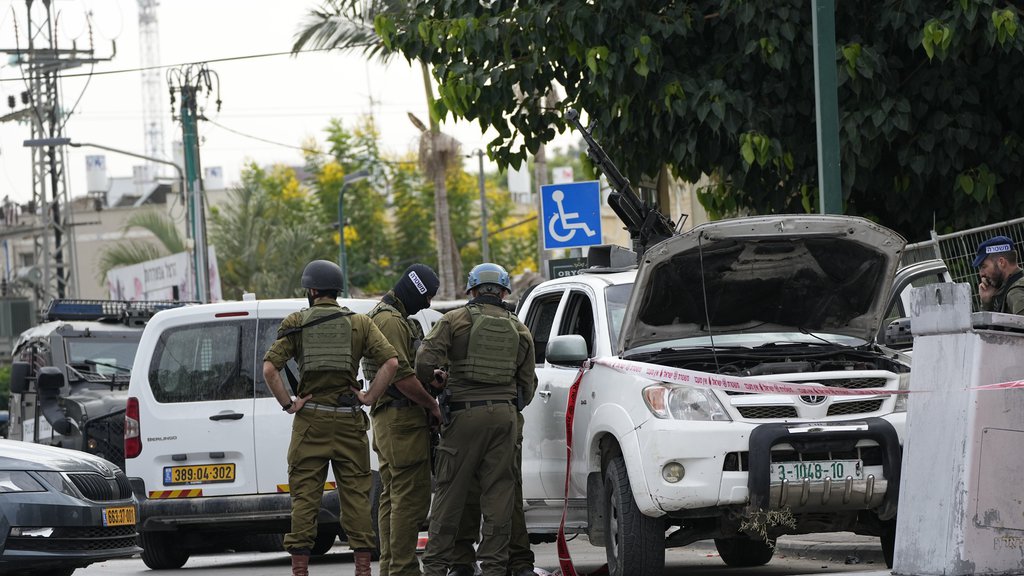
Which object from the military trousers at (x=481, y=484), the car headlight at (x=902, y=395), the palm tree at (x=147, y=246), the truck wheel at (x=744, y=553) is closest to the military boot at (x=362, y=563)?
the military trousers at (x=481, y=484)

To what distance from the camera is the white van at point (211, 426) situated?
444 inches

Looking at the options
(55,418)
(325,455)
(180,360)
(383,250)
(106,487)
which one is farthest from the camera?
(383,250)

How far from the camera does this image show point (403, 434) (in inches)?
361

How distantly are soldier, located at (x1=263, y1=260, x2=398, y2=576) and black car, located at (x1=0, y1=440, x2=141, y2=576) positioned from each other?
1606mm

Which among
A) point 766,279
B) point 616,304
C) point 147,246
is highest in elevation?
point 147,246

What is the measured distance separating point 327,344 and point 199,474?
2.63 metres

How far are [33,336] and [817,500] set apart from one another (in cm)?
1175

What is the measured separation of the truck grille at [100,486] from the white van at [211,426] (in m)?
0.78

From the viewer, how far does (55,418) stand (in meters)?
15.5

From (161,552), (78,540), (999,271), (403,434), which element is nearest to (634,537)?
(403,434)

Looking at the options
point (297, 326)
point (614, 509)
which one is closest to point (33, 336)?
point (297, 326)

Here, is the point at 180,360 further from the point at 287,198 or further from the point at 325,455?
the point at 287,198

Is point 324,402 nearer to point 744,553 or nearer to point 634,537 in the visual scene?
point 634,537

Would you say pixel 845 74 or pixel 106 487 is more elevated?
pixel 845 74
